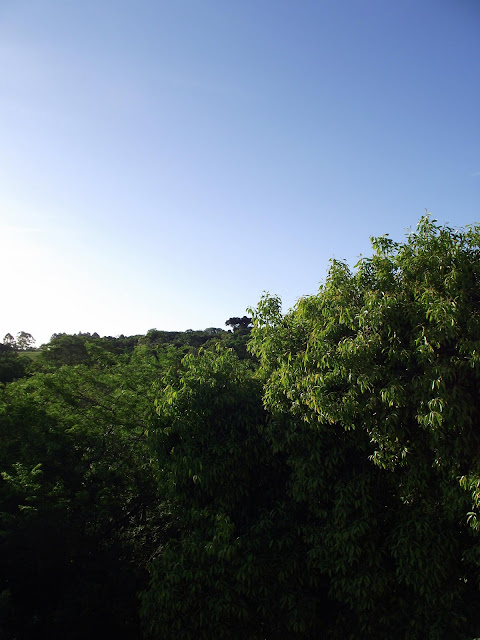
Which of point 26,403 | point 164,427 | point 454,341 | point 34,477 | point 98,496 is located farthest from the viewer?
point 26,403

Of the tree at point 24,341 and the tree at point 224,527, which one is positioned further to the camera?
the tree at point 24,341

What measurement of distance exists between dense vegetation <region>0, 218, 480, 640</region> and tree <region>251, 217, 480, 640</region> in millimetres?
30

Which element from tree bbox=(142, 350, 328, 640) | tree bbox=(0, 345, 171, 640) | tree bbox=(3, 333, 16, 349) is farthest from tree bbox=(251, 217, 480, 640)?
tree bbox=(3, 333, 16, 349)

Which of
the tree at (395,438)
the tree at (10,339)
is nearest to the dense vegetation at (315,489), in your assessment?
the tree at (395,438)

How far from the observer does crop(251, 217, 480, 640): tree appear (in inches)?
266

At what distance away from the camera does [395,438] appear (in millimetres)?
7168

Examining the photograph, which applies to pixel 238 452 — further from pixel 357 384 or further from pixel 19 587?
pixel 19 587

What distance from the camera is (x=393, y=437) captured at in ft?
23.5

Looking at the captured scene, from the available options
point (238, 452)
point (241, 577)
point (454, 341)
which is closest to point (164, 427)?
point (238, 452)

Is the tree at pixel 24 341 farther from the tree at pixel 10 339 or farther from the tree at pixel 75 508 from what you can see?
the tree at pixel 75 508

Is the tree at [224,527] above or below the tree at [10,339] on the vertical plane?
below

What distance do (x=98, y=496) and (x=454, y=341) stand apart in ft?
32.0

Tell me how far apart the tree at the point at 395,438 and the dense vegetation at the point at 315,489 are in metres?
0.03

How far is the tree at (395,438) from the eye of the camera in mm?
6754
